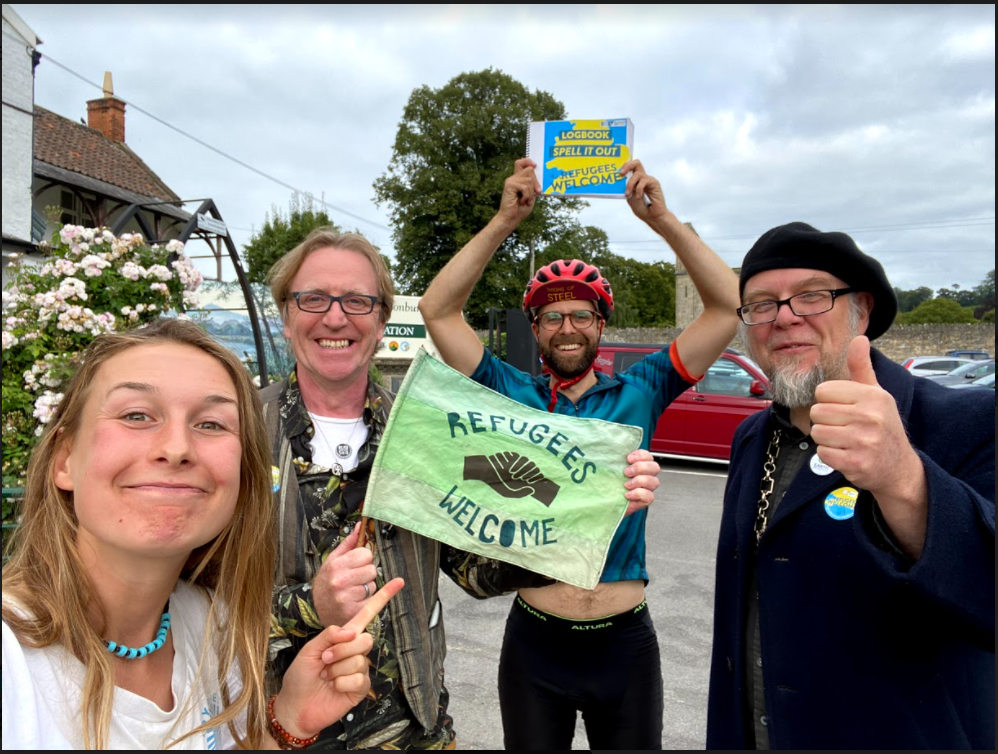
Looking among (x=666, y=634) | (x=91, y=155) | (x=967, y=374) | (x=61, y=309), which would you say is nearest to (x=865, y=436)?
(x=666, y=634)

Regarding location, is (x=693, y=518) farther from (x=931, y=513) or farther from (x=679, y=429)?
(x=931, y=513)

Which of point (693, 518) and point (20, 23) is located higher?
point (20, 23)

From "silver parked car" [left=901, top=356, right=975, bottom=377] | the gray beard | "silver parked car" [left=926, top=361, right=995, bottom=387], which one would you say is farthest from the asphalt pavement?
"silver parked car" [left=901, top=356, right=975, bottom=377]

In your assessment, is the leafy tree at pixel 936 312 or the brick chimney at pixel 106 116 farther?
the leafy tree at pixel 936 312

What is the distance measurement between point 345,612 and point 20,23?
13.7 m

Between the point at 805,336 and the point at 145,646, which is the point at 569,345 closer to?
the point at 805,336

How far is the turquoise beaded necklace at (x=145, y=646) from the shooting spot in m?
1.24

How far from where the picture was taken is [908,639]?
1.54m

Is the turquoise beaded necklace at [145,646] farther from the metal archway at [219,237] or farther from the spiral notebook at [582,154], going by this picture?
the metal archway at [219,237]

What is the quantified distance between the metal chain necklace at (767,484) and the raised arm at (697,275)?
621 millimetres

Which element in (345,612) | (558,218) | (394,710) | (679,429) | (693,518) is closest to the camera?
(345,612)

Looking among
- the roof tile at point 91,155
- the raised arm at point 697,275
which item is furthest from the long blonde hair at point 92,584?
the roof tile at point 91,155

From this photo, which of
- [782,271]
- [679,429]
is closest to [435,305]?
[782,271]

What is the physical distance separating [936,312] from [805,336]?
76771 mm
